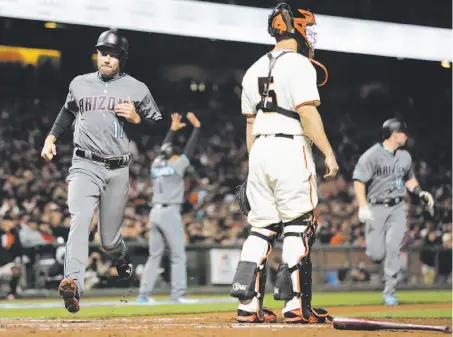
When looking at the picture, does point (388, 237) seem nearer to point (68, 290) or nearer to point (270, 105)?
point (270, 105)

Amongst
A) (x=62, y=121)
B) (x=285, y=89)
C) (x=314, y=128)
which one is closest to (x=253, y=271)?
(x=314, y=128)

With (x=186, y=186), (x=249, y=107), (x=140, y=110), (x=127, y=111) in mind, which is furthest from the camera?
(x=186, y=186)

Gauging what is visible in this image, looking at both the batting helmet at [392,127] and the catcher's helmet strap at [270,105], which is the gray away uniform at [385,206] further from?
the catcher's helmet strap at [270,105]

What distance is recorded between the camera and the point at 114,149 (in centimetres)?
729

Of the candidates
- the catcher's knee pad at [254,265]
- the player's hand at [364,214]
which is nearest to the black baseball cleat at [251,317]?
the catcher's knee pad at [254,265]

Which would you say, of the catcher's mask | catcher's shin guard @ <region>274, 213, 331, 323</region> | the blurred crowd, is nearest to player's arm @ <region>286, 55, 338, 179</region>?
the catcher's mask

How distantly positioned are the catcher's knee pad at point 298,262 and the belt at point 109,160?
5.99 feet

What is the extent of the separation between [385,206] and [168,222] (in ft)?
9.78

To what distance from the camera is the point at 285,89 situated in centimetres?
619

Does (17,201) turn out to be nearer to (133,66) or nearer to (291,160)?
(133,66)

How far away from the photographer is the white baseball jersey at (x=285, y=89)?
6121 mm

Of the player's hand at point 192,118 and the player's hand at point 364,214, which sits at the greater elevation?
the player's hand at point 192,118

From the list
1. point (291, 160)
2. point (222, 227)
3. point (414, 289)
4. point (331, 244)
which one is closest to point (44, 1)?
point (222, 227)

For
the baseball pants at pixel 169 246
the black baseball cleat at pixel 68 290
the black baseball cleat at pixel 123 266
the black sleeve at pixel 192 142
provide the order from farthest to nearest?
the baseball pants at pixel 169 246, the black sleeve at pixel 192 142, the black baseball cleat at pixel 123 266, the black baseball cleat at pixel 68 290
